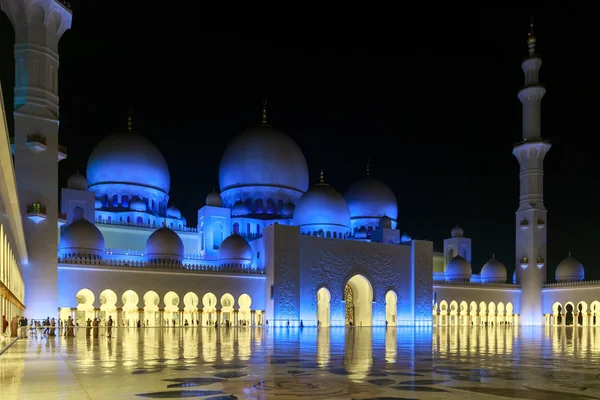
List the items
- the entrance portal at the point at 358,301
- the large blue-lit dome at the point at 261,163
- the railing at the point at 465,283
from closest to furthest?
the entrance portal at the point at 358,301, the large blue-lit dome at the point at 261,163, the railing at the point at 465,283

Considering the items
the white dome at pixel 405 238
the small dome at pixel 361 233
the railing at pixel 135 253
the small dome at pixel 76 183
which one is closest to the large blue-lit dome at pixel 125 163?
the small dome at pixel 76 183

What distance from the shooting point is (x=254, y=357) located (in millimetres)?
7324

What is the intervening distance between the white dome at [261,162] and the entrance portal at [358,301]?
5.63 metres

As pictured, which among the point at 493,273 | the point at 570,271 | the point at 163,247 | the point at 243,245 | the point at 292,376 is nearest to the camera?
the point at 292,376

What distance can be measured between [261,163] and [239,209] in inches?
98.6

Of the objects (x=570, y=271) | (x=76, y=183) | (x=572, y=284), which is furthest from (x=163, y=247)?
(x=570, y=271)

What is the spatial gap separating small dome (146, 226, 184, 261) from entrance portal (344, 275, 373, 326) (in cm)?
761

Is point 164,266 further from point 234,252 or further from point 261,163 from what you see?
point 261,163

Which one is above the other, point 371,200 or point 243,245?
point 371,200

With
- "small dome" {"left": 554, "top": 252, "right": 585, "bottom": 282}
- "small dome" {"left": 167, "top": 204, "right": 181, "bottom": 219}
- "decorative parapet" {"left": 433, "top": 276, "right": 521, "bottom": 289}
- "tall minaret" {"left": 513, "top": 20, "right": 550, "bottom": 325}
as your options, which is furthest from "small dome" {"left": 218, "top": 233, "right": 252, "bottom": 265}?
"small dome" {"left": 554, "top": 252, "right": 585, "bottom": 282}

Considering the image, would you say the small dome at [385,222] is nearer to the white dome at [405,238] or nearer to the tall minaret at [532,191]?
the white dome at [405,238]

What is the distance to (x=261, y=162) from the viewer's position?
1101 inches

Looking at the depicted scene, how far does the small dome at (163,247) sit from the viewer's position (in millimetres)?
22281

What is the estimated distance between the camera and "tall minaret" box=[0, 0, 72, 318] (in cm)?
1772
